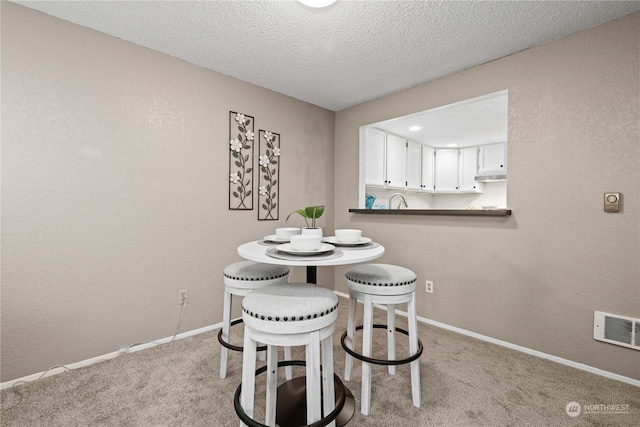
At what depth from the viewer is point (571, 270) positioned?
1.88m

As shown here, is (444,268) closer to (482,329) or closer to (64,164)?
(482,329)

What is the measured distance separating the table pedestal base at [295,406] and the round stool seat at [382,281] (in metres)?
0.54

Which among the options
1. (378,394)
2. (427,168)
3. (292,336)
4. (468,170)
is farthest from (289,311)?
(468,170)

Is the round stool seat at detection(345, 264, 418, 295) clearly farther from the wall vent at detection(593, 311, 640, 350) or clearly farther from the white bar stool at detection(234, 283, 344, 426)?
the wall vent at detection(593, 311, 640, 350)

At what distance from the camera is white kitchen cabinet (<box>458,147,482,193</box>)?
4867 mm

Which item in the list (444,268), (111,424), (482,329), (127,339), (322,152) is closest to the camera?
(111,424)

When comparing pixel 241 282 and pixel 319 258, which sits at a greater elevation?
pixel 319 258

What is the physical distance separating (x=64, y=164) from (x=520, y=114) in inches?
123

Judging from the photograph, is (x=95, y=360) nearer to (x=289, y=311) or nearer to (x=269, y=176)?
(x=289, y=311)

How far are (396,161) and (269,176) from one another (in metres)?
2.03

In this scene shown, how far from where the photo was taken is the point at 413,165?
450 centimetres

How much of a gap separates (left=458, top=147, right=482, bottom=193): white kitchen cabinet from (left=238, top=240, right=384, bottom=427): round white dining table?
4.05m

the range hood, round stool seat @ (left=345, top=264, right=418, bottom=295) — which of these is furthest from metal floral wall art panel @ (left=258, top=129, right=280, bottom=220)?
the range hood

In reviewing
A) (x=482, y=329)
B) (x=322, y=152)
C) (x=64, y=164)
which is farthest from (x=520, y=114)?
(x=64, y=164)
